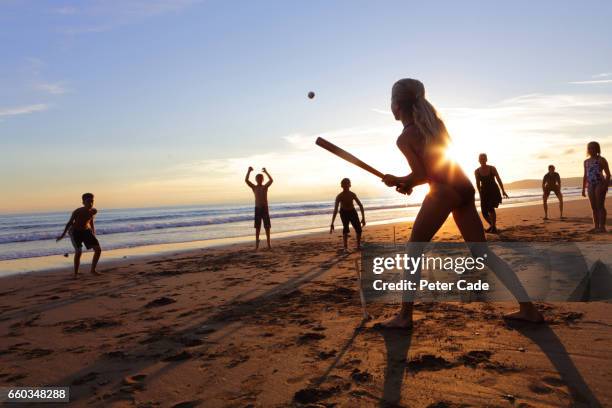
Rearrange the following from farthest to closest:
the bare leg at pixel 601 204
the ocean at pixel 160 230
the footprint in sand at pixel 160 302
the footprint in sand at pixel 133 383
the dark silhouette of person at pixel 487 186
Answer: the ocean at pixel 160 230 < the dark silhouette of person at pixel 487 186 < the bare leg at pixel 601 204 < the footprint in sand at pixel 160 302 < the footprint in sand at pixel 133 383

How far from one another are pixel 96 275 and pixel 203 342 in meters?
5.94

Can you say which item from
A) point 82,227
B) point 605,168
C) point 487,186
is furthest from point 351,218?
point 82,227

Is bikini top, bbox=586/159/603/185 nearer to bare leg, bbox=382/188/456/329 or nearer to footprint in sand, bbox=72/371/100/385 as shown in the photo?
bare leg, bbox=382/188/456/329

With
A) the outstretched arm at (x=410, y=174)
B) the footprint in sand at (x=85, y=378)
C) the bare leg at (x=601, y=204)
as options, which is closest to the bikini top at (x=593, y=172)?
the bare leg at (x=601, y=204)

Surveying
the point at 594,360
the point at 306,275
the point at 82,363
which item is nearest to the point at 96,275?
the point at 306,275

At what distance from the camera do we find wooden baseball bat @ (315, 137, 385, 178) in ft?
12.0

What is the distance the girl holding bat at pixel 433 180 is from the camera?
3.48 meters

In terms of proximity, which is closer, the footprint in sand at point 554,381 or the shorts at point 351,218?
the footprint in sand at point 554,381

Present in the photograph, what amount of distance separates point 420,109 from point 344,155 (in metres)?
0.77

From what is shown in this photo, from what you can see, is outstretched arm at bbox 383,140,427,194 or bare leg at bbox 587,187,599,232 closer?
outstretched arm at bbox 383,140,427,194

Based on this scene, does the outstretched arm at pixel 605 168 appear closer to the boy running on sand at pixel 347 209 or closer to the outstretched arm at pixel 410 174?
the boy running on sand at pixel 347 209

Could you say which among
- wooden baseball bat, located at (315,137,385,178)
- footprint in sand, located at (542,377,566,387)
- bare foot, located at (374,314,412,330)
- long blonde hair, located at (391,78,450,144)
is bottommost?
footprint in sand, located at (542,377,566,387)

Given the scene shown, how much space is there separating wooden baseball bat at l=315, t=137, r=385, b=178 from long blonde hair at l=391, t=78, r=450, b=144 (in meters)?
0.53
